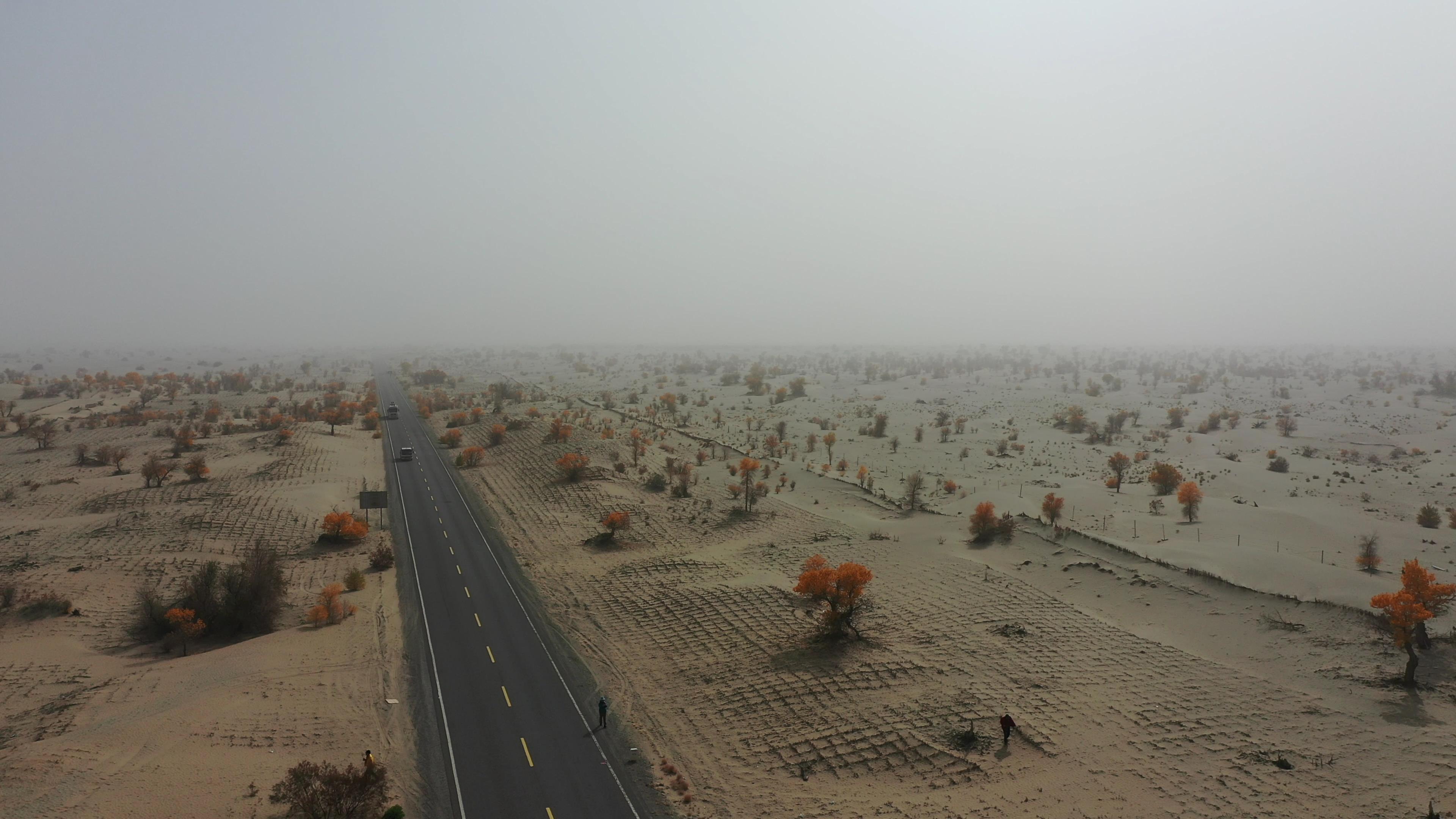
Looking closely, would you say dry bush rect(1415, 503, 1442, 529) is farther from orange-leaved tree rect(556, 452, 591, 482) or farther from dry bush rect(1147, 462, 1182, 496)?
orange-leaved tree rect(556, 452, 591, 482)

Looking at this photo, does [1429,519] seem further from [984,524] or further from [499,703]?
[499,703]

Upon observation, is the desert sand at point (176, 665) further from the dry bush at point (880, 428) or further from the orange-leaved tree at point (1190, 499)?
the dry bush at point (880, 428)

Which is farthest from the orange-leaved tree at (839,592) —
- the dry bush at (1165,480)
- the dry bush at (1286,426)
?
the dry bush at (1286,426)

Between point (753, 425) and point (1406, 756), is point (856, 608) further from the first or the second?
point (753, 425)

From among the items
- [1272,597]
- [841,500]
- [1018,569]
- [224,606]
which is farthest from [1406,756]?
[224,606]

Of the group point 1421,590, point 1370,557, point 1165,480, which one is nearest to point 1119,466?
point 1165,480

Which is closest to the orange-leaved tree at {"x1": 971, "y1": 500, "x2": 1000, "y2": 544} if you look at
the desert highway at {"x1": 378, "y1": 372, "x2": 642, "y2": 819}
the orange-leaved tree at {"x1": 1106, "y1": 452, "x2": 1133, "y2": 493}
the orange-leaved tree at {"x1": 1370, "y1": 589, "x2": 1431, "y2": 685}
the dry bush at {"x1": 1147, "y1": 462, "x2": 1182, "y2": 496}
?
the orange-leaved tree at {"x1": 1370, "y1": 589, "x2": 1431, "y2": 685}
